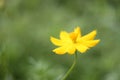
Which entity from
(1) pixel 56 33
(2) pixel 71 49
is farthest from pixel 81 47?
(1) pixel 56 33

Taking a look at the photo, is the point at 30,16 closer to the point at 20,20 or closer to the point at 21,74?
the point at 20,20

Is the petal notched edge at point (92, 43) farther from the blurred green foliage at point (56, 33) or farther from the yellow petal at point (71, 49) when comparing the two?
the blurred green foliage at point (56, 33)

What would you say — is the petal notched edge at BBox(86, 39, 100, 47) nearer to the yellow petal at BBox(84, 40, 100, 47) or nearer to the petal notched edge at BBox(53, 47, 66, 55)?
the yellow petal at BBox(84, 40, 100, 47)

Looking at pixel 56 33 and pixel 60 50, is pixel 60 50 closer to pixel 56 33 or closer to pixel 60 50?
pixel 60 50

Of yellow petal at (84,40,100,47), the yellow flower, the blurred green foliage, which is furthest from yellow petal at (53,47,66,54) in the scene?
the blurred green foliage

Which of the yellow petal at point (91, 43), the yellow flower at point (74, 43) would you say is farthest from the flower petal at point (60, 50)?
the yellow petal at point (91, 43)
